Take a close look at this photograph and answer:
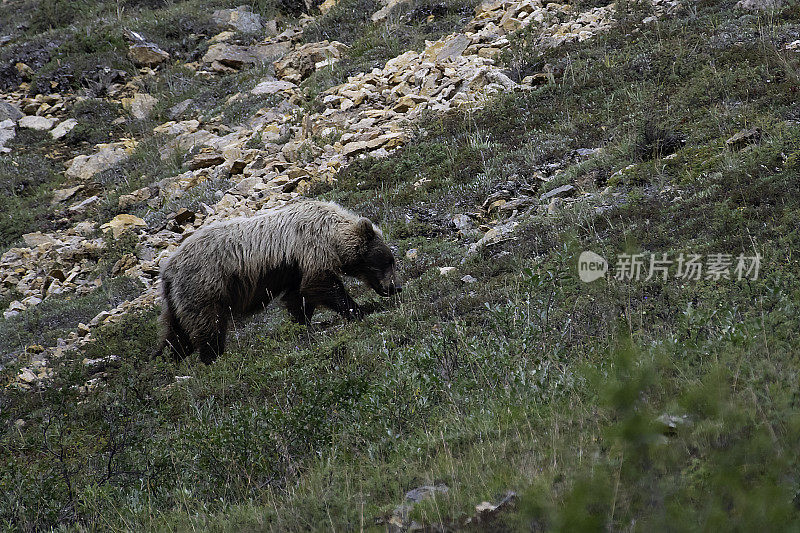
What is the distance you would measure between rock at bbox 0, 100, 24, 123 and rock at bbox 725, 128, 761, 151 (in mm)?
21376

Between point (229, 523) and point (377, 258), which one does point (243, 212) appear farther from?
point (229, 523)

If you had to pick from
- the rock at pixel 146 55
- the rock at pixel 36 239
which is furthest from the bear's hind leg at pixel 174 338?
the rock at pixel 146 55

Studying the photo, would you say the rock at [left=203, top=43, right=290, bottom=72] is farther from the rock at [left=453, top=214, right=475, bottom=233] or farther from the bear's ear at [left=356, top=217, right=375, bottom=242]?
the bear's ear at [left=356, top=217, right=375, bottom=242]

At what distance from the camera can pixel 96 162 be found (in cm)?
1883

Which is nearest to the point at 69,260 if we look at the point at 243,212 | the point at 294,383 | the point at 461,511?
the point at 243,212

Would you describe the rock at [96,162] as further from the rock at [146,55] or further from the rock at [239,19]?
the rock at [239,19]

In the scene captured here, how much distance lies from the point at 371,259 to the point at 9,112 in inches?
720

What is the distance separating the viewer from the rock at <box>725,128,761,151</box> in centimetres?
858

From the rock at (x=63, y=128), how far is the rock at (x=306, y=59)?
678 cm

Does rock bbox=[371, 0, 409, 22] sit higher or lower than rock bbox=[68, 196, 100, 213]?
higher

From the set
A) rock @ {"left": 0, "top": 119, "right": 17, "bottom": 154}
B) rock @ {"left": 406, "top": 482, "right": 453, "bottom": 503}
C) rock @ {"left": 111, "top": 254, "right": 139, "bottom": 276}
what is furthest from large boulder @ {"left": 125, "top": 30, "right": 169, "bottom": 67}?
rock @ {"left": 406, "top": 482, "right": 453, "bottom": 503}

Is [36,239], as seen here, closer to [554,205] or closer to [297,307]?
[297,307]

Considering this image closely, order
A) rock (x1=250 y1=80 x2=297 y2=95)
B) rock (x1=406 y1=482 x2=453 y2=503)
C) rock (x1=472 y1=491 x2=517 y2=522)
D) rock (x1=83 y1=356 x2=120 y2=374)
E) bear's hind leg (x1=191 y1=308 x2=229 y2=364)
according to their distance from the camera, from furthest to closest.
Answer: rock (x1=250 y1=80 x2=297 y2=95) → rock (x1=83 y1=356 x2=120 y2=374) → bear's hind leg (x1=191 y1=308 x2=229 y2=364) → rock (x1=406 y1=482 x2=453 y2=503) → rock (x1=472 y1=491 x2=517 y2=522)

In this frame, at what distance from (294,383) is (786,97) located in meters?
8.24
